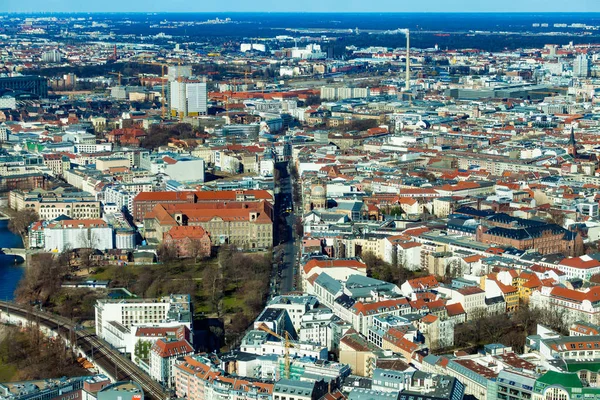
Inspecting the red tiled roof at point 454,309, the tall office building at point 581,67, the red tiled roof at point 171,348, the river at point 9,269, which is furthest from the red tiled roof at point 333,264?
the tall office building at point 581,67

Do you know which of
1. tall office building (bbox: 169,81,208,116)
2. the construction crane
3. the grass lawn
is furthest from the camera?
tall office building (bbox: 169,81,208,116)

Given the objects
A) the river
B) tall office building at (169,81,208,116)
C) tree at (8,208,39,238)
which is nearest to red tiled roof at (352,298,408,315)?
the river

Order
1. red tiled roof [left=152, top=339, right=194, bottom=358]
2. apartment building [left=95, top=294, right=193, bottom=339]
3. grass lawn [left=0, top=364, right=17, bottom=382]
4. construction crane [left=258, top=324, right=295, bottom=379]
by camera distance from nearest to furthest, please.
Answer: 1. construction crane [left=258, top=324, right=295, bottom=379]
2. red tiled roof [left=152, top=339, right=194, bottom=358]
3. grass lawn [left=0, top=364, right=17, bottom=382]
4. apartment building [left=95, top=294, right=193, bottom=339]

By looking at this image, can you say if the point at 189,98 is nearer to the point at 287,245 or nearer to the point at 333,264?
the point at 287,245

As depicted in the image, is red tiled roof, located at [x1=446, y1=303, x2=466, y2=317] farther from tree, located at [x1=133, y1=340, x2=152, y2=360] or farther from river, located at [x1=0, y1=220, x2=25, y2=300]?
river, located at [x1=0, y1=220, x2=25, y2=300]

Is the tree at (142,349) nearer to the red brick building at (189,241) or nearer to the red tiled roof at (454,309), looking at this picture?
the red tiled roof at (454,309)

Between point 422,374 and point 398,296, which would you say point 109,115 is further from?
point 422,374

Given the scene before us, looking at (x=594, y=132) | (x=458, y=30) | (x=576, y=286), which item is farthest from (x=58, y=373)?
(x=458, y=30)
